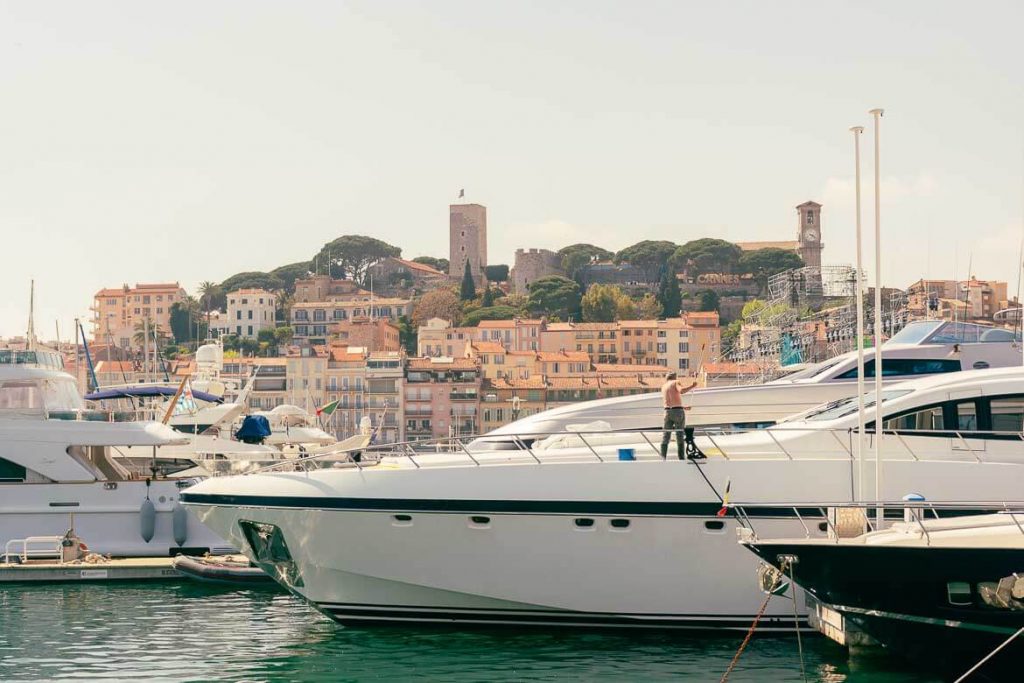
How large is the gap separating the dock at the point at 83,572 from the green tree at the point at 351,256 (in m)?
138

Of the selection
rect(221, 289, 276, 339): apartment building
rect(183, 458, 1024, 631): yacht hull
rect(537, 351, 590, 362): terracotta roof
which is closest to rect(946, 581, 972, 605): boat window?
rect(183, 458, 1024, 631): yacht hull

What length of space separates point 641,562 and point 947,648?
3123 millimetres

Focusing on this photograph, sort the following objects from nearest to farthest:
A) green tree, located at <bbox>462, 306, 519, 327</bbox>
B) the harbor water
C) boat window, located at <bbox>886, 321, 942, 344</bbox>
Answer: the harbor water
boat window, located at <bbox>886, 321, 942, 344</bbox>
green tree, located at <bbox>462, 306, 519, 327</bbox>

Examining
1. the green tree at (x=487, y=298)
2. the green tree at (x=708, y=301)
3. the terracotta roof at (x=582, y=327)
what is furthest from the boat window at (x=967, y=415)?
the green tree at (x=708, y=301)

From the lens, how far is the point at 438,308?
134000 mm

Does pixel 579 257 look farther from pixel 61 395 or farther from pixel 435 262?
pixel 61 395

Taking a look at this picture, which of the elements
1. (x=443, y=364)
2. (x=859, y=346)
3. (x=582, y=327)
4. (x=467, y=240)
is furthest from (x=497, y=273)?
(x=859, y=346)

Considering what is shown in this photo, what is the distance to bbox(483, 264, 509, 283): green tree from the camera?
535ft

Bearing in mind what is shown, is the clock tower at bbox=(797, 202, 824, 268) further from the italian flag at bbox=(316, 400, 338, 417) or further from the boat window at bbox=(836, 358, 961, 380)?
the boat window at bbox=(836, 358, 961, 380)

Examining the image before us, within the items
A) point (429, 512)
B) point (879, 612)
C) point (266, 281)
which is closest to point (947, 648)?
point (879, 612)

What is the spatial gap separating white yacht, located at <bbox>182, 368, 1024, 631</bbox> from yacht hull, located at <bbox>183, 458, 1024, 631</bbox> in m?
0.01

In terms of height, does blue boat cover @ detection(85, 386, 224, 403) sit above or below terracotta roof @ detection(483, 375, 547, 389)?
above

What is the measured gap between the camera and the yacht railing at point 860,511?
12.2 metres

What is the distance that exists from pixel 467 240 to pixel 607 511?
150 m
